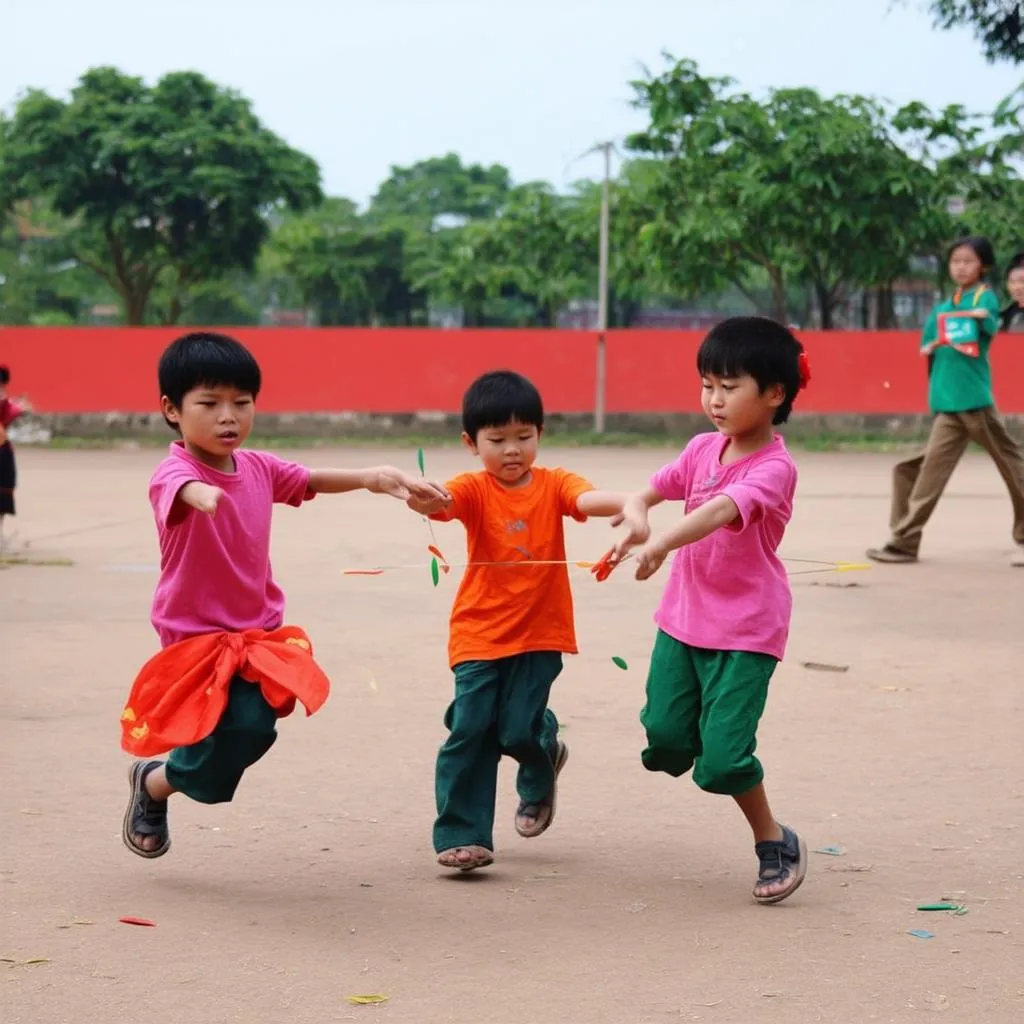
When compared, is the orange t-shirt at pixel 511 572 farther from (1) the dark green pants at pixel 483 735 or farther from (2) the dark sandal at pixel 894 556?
(2) the dark sandal at pixel 894 556

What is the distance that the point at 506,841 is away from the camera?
4.70 metres

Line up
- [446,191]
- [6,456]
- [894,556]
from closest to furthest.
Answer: [894,556]
[6,456]
[446,191]

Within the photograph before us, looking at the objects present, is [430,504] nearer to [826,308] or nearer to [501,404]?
[501,404]

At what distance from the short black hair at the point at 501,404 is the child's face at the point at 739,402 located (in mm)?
446

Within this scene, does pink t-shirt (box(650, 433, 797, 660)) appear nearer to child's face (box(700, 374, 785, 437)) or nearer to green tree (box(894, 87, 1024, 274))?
child's face (box(700, 374, 785, 437))

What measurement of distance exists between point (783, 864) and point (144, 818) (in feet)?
5.08

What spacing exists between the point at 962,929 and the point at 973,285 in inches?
270

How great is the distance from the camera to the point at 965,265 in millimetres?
9898

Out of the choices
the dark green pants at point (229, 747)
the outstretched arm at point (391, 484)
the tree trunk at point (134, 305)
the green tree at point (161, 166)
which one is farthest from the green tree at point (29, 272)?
the dark green pants at point (229, 747)

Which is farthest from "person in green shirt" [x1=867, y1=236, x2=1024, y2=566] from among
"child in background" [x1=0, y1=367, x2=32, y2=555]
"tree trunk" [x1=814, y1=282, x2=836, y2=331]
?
"tree trunk" [x1=814, y1=282, x2=836, y2=331]

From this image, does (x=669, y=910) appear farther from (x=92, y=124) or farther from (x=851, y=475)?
(x=92, y=124)

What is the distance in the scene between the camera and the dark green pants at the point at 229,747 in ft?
13.8

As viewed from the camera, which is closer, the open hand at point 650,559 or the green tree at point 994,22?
the open hand at point 650,559

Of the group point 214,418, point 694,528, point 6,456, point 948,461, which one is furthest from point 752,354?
point 6,456
